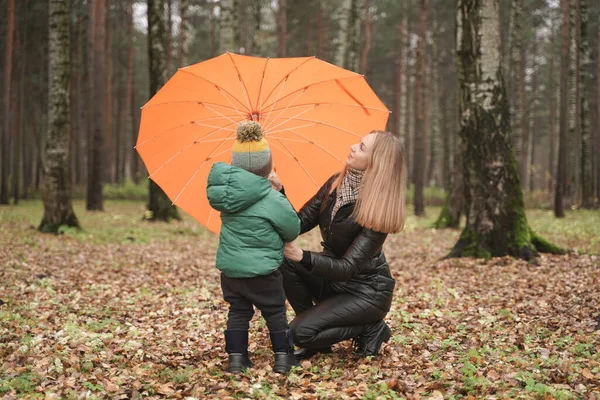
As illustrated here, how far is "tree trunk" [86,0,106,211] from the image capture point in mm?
17109

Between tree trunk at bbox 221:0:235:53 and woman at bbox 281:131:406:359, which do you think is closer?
woman at bbox 281:131:406:359

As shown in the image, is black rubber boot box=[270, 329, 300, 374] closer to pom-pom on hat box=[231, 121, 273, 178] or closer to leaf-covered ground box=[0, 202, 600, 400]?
leaf-covered ground box=[0, 202, 600, 400]

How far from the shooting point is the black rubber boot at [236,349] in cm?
421

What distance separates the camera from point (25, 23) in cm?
2134

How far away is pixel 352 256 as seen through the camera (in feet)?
13.7

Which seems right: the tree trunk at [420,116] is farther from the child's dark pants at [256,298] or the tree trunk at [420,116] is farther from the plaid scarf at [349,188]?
the child's dark pants at [256,298]

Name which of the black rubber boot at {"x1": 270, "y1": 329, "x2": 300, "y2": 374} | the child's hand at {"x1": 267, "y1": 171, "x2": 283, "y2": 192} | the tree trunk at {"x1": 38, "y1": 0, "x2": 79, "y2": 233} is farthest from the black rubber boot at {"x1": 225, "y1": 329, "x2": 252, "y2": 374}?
the tree trunk at {"x1": 38, "y1": 0, "x2": 79, "y2": 233}

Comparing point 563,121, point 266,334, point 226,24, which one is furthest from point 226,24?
point 266,334

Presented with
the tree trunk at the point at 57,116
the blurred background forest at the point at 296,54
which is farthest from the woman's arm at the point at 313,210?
the tree trunk at the point at 57,116

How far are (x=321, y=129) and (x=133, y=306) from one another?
134 inches

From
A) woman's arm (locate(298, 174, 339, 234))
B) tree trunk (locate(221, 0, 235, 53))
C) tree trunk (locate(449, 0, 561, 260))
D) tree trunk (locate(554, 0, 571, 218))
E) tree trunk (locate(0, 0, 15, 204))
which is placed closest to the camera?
woman's arm (locate(298, 174, 339, 234))

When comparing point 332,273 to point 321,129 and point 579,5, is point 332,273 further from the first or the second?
point 579,5

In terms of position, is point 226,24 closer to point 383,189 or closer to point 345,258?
point 383,189

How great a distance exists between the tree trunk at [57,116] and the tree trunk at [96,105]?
18.6 feet
